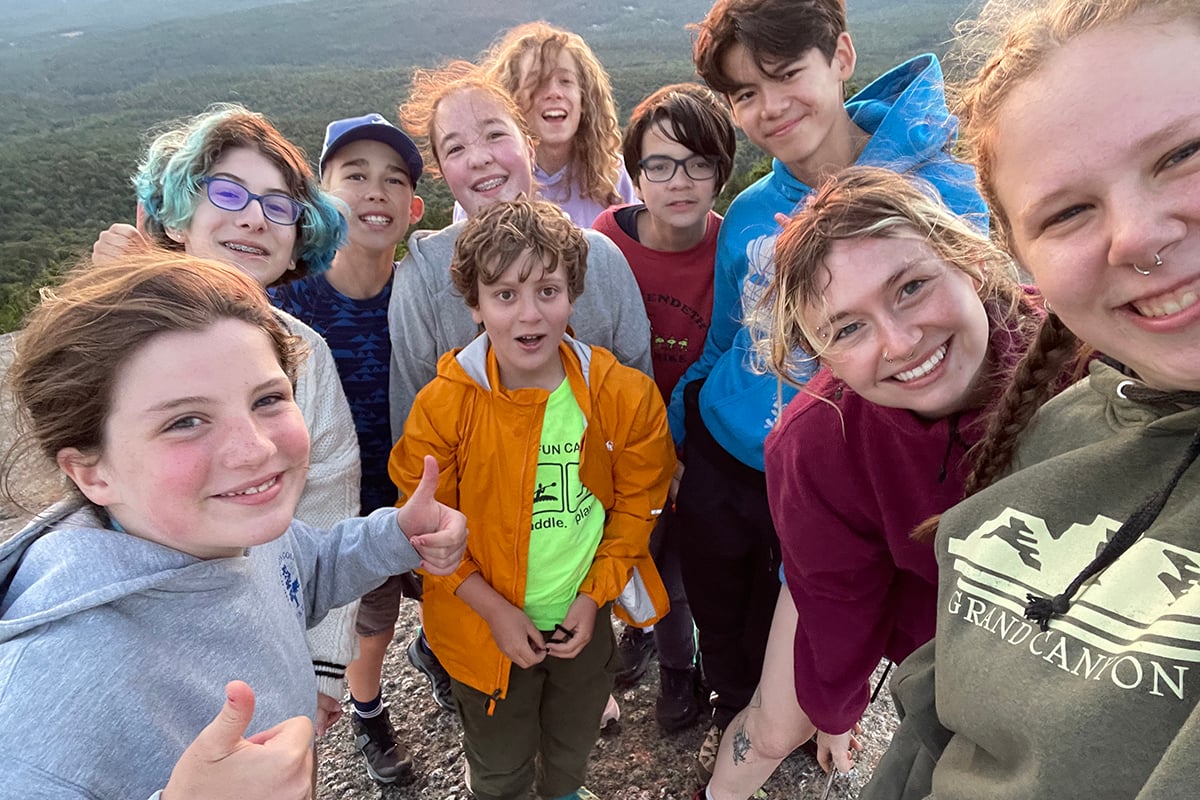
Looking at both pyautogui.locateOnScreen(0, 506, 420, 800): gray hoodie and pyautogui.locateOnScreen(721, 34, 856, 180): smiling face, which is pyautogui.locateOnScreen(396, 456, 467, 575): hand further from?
pyautogui.locateOnScreen(721, 34, 856, 180): smiling face

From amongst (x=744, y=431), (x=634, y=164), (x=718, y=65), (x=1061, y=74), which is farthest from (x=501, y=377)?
(x=1061, y=74)

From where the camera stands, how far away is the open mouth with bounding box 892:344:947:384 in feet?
4.62

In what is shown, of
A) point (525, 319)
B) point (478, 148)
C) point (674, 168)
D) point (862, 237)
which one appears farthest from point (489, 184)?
point (862, 237)

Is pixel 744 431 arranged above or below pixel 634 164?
below

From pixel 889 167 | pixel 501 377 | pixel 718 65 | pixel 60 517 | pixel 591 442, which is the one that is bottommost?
pixel 591 442

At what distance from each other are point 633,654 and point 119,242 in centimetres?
257

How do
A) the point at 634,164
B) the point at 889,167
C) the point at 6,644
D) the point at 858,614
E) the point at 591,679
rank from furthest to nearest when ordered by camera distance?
the point at 634,164 < the point at 591,679 < the point at 889,167 < the point at 858,614 < the point at 6,644

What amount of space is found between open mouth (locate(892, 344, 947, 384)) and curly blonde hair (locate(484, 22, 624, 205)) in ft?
7.00

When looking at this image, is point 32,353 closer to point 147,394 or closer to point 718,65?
point 147,394

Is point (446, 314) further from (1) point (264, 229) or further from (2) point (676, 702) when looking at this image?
(2) point (676, 702)

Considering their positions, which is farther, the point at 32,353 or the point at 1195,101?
the point at 32,353

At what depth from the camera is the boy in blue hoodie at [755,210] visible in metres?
2.02

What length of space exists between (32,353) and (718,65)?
1998 mm

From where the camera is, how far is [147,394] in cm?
119
